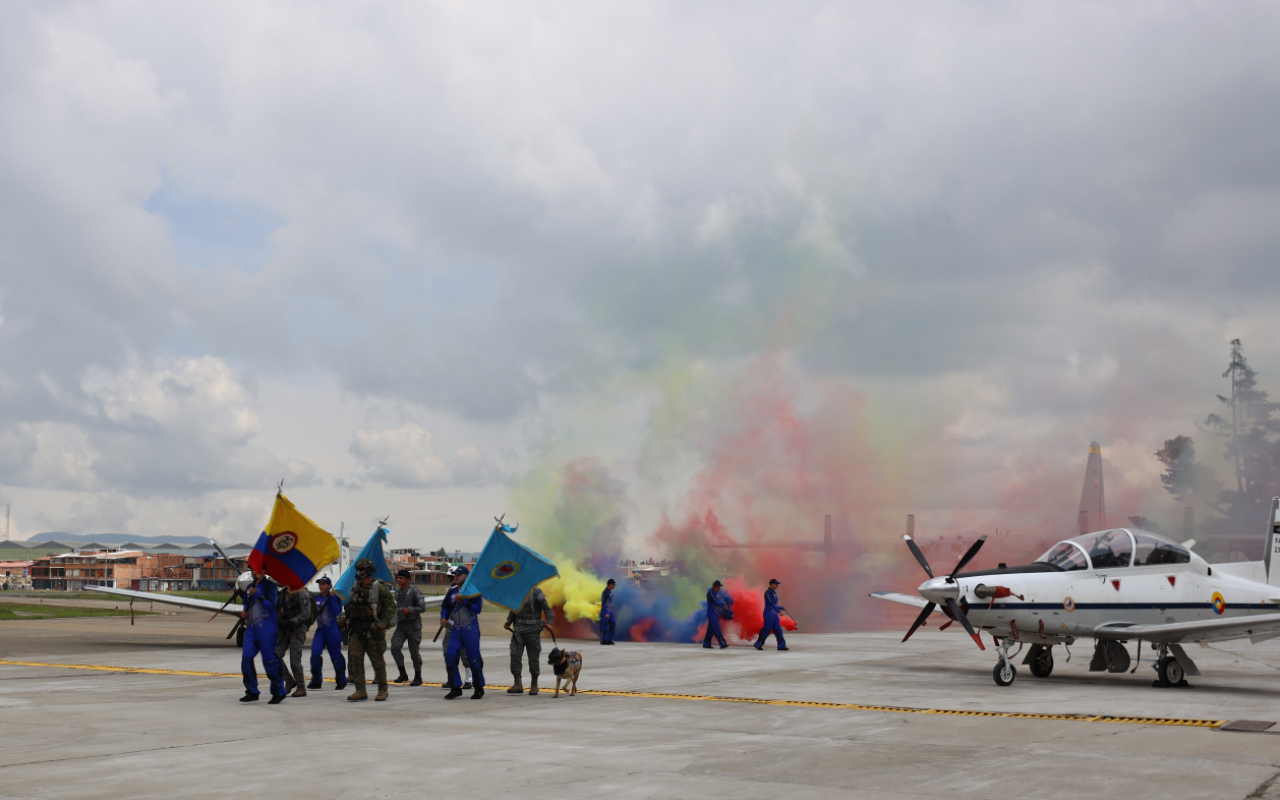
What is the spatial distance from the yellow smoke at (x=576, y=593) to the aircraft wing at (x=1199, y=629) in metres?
18.0

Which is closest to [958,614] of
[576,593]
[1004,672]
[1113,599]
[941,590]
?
[941,590]

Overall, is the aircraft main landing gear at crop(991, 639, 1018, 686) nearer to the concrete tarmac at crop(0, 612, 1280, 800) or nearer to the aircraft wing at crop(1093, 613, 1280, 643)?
the concrete tarmac at crop(0, 612, 1280, 800)

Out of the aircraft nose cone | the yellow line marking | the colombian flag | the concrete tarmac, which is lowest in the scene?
the yellow line marking

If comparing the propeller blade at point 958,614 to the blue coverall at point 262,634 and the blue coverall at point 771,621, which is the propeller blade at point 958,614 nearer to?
the blue coverall at point 771,621

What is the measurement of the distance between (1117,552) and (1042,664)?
273 cm

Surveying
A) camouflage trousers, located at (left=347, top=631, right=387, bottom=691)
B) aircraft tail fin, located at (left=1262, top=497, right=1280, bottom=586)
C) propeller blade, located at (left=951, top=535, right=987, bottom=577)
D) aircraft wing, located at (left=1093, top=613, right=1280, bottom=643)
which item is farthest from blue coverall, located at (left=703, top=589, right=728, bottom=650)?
camouflage trousers, located at (left=347, top=631, right=387, bottom=691)

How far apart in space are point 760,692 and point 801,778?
7321 mm

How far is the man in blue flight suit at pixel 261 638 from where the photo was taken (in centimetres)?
1398

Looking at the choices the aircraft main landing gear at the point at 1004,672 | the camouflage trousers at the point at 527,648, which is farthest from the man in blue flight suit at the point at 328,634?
the aircraft main landing gear at the point at 1004,672

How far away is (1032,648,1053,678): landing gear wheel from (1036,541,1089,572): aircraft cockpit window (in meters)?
1.96

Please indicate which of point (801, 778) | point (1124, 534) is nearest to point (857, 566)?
point (1124, 534)

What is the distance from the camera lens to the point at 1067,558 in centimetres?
1706

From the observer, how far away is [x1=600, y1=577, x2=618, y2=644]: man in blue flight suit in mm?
28438

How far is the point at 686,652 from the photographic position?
82.8 feet
